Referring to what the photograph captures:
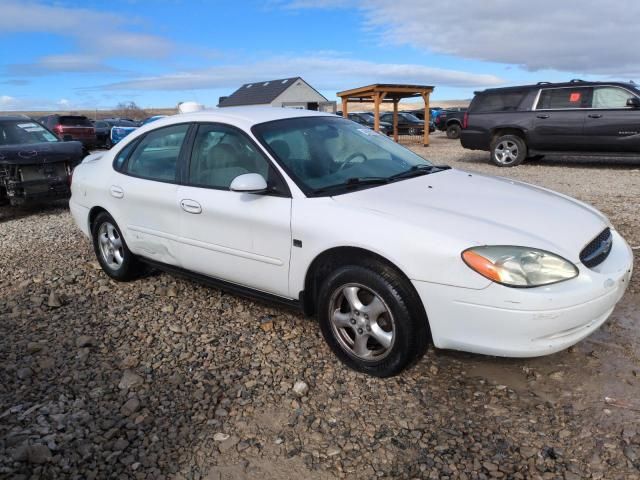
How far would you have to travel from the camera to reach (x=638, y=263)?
496 cm

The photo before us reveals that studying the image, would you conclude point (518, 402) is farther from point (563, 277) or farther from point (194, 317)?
point (194, 317)

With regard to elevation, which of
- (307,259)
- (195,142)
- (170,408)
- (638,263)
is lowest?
(170,408)

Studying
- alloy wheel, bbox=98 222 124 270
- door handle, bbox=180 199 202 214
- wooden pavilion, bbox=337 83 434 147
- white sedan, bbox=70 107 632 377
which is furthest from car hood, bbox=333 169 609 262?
wooden pavilion, bbox=337 83 434 147

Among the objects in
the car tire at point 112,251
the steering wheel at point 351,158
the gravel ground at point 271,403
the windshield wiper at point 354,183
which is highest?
the steering wheel at point 351,158

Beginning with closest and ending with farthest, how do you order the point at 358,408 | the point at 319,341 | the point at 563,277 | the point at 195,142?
the point at 563,277 → the point at 358,408 → the point at 319,341 → the point at 195,142

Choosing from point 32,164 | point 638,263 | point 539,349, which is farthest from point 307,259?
point 32,164

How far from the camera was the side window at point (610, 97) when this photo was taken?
10977 mm

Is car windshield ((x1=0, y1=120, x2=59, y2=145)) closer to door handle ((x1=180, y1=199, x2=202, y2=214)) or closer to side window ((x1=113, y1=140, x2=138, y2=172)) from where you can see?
side window ((x1=113, y1=140, x2=138, y2=172))

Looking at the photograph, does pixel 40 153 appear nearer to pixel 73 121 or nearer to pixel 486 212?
pixel 486 212

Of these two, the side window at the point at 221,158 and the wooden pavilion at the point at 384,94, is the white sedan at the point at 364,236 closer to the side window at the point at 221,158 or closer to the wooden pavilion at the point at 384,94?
the side window at the point at 221,158

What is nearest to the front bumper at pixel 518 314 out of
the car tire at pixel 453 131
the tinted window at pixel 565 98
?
the tinted window at pixel 565 98

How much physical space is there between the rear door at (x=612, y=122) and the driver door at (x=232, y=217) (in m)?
9.88

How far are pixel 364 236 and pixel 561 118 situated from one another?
33.7 ft

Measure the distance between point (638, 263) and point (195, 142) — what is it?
413 centimetres
